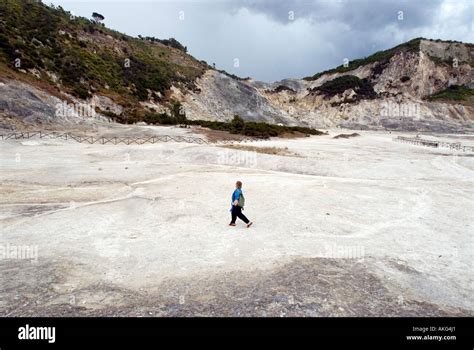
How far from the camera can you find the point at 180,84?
89.8 metres

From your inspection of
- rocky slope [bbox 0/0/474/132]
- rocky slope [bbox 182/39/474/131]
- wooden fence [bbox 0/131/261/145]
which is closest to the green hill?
rocky slope [bbox 0/0/474/132]

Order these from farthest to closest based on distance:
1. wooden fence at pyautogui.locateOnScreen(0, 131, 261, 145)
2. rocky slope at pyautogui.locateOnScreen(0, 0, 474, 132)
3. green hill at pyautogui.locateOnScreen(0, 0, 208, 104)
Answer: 1. green hill at pyautogui.locateOnScreen(0, 0, 208, 104)
2. rocky slope at pyautogui.locateOnScreen(0, 0, 474, 132)
3. wooden fence at pyautogui.locateOnScreen(0, 131, 261, 145)

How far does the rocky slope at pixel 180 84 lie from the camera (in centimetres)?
5116

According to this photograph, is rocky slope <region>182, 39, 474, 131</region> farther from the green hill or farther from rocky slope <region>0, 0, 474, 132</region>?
the green hill

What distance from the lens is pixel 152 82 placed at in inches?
3157

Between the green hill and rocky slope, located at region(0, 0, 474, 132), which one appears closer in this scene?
rocky slope, located at region(0, 0, 474, 132)

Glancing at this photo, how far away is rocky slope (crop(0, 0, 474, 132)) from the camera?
5116cm

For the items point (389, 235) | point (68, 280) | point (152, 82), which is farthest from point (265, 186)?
point (152, 82)

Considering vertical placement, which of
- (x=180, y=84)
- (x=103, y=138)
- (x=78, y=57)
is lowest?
(x=103, y=138)

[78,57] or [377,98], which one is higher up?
[78,57]

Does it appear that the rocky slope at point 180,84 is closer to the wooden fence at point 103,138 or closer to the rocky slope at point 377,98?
the rocky slope at point 377,98

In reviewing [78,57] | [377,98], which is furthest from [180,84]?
[377,98]

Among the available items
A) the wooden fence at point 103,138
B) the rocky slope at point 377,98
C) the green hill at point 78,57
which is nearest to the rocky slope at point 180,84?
the green hill at point 78,57

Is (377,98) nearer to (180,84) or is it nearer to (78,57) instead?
(180,84)
